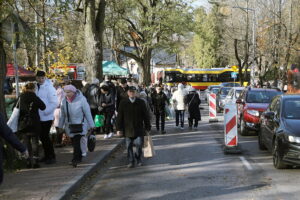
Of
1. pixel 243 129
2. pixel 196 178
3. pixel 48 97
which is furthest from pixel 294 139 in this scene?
pixel 243 129

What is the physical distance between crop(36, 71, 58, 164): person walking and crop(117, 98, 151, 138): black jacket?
145 cm

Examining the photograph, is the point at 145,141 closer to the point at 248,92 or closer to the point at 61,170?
the point at 61,170

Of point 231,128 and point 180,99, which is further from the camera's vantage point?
point 180,99

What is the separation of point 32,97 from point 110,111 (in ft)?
18.4

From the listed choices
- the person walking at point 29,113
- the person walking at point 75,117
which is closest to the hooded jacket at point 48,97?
the person walking at point 75,117

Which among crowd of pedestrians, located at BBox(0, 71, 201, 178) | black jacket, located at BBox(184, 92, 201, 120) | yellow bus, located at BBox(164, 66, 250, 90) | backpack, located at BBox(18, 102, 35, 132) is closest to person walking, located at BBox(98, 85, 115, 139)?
crowd of pedestrians, located at BBox(0, 71, 201, 178)

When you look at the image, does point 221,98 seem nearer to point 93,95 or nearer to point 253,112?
point 253,112

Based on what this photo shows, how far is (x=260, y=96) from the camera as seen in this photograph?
15984 mm

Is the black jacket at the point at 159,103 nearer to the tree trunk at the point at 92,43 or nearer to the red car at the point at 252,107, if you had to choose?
the tree trunk at the point at 92,43

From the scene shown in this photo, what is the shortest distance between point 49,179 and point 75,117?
1578mm

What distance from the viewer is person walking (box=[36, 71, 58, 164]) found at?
30.5 ft

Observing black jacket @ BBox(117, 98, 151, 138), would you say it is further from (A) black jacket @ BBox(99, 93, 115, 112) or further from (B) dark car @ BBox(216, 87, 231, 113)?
(B) dark car @ BBox(216, 87, 231, 113)

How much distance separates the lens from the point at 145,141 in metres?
10.0

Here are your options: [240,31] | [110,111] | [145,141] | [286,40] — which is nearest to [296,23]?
[286,40]
